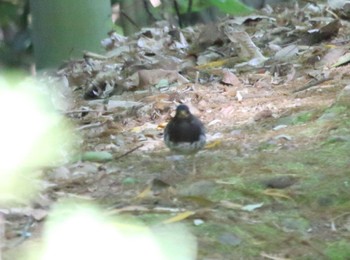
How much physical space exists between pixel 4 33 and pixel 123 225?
441 centimetres

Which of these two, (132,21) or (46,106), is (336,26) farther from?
(132,21)

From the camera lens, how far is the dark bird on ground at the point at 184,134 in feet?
10.3

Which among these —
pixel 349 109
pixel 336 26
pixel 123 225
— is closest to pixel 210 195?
pixel 123 225

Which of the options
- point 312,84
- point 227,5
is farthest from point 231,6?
point 312,84

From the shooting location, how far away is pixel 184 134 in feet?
10.3

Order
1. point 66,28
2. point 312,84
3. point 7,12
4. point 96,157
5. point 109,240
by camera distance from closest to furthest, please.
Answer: point 109,240, point 96,157, point 312,84, point 7,12, point 66,28

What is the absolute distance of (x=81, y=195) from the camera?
8.89ft

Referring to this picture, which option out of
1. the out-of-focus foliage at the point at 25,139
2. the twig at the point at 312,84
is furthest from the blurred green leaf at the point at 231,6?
the out-of-focus foliage at the point at 25,139

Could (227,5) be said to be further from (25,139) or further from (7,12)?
(25,139)

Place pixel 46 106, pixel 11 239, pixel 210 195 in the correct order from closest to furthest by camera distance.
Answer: pixel 11 239
pixel 210 195
pixel 46 106

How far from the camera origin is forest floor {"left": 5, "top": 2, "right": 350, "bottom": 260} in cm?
231

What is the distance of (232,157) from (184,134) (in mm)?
206

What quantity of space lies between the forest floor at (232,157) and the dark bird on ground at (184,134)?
0.05 metres

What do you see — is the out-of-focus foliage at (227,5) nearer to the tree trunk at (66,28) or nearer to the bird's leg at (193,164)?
the tree trunk at (66,28)
